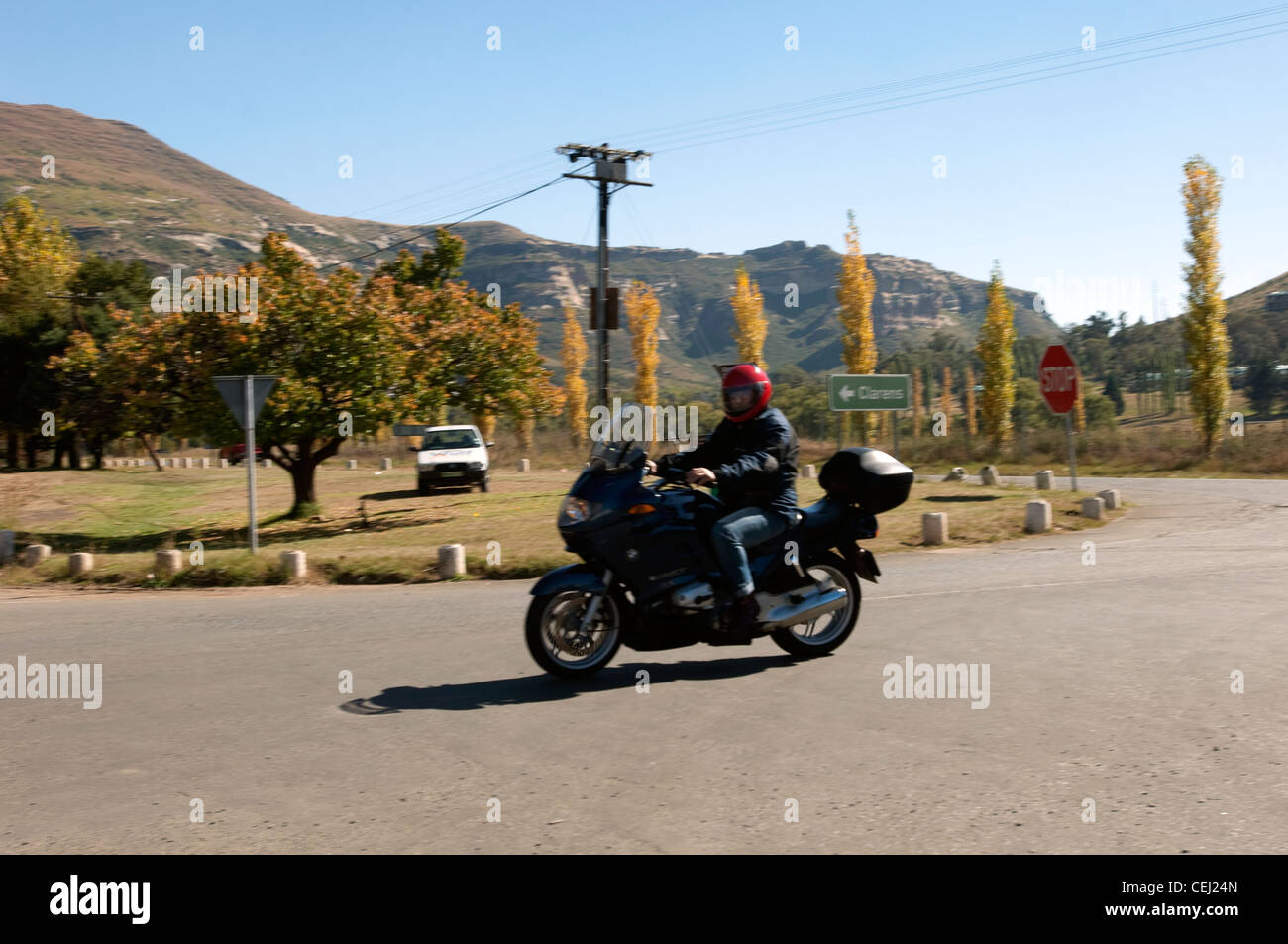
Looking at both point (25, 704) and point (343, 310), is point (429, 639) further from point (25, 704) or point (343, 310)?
point (343, 310)

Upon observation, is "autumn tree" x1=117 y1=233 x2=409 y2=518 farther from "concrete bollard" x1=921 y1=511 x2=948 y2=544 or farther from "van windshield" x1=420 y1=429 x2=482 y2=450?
"concrete bollard" x1=921 y1=511 x2=948 y2=544

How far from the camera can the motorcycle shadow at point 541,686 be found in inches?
261

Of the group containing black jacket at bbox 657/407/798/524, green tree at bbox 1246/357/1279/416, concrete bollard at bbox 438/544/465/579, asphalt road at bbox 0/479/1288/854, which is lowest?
asphalt road at bbox 0/479/1288/854

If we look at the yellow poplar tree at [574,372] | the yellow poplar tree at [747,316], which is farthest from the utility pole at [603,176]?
the yellow poplar tree at [574,372]

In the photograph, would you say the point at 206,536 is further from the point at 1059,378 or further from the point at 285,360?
the point at 1059,378

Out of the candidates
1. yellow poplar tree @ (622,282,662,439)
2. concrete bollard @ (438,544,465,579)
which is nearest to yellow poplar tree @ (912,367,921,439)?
yellow poplar tree @ (622,282,662,439)

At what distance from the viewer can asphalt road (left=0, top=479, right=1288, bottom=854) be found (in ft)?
14.3

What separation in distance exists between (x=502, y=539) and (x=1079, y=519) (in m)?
9.89

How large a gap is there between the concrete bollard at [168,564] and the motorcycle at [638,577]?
9.29 metres

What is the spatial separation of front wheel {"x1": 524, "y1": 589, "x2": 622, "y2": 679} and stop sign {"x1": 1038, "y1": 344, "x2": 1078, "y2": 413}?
14752 millimetres

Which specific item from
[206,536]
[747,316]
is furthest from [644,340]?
[206,536]

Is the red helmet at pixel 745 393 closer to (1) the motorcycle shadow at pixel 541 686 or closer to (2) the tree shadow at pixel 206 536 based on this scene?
(1) the motorcycle shadow at pixel 541 686

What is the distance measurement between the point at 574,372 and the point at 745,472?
6991cm

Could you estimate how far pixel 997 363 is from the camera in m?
55.4
